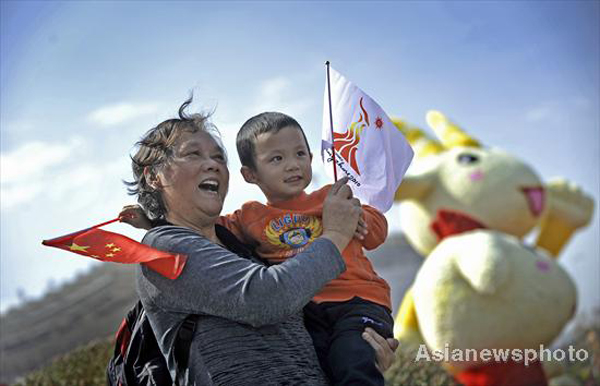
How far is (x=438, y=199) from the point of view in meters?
4.82

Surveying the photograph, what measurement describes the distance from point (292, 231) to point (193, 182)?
1.25 ft

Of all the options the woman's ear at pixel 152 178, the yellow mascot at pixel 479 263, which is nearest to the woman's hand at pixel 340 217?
the woman's ear at pixel 152 178

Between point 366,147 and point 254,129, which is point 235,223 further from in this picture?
point 366,147

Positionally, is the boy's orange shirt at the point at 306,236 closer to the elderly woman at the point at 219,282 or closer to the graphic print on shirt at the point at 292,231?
the graphic print on shirt at the point at 292,231

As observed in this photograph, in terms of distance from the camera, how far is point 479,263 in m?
4.27

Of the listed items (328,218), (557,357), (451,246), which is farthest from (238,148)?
(557,357)

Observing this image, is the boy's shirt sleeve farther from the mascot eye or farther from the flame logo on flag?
the mascot eye

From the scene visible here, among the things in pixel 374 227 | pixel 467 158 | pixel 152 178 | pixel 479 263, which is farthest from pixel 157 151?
pixel 467 158

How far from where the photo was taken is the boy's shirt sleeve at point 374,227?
1.81 metres

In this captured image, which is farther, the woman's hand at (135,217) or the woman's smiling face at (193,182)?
the woman's hand at (135,217)

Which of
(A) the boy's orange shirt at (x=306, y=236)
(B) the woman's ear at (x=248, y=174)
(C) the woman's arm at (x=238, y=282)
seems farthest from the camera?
(B) the woman's ear at (x=248, y=174)

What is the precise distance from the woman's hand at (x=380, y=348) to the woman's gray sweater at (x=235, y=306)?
0.20 meters

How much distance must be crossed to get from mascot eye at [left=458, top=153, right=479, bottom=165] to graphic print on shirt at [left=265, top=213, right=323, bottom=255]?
3.22 metres

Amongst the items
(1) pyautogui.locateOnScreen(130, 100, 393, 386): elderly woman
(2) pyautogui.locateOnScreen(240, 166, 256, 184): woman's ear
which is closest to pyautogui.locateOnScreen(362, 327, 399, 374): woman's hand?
(1) pyautogui.locateOnScreen(130, 100, 393, 386): elderly woman
